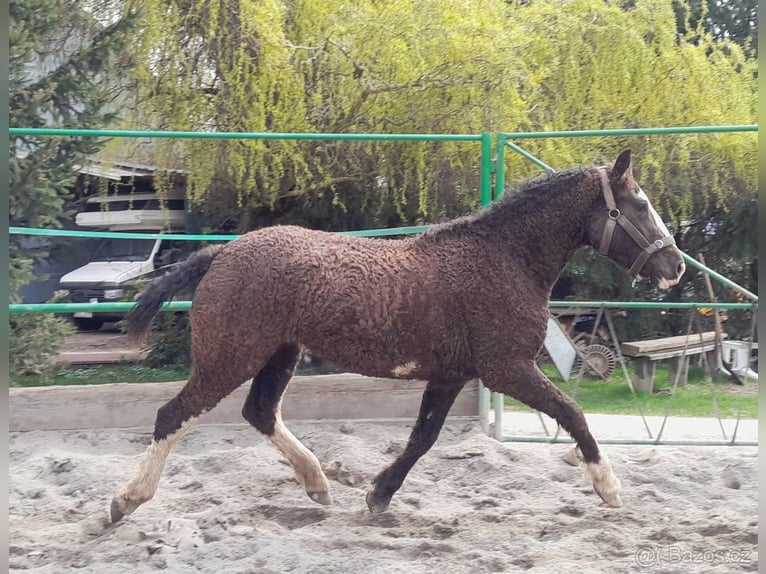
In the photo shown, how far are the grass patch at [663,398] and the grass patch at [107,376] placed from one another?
117 inches

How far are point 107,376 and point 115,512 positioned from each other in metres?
3.66

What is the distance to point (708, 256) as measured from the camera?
859cm

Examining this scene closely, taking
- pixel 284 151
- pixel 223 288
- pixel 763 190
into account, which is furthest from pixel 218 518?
pixel 284 151

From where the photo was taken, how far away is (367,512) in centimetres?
383

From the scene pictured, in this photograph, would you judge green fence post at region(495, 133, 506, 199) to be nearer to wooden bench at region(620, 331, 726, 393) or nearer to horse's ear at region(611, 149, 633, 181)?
horse's ear at region(611, 149, 633, 181)

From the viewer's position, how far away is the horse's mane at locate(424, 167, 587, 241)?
3.65 meters

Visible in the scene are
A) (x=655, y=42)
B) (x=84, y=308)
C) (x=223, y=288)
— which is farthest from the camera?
(x=655, y=42)

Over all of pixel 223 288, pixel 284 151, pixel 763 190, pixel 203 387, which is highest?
pixel 284 151

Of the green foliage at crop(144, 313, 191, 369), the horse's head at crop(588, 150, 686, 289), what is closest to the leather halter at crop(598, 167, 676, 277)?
the horse's head at crop(588, 150, 686, 289)

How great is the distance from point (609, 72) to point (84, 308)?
16.8 ft

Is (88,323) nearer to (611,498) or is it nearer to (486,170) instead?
(486,170)

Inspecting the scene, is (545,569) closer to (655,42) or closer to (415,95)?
(415,95)

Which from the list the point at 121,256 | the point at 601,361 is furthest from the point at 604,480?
the point at 121,256

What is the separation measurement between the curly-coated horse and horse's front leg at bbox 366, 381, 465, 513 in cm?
18
